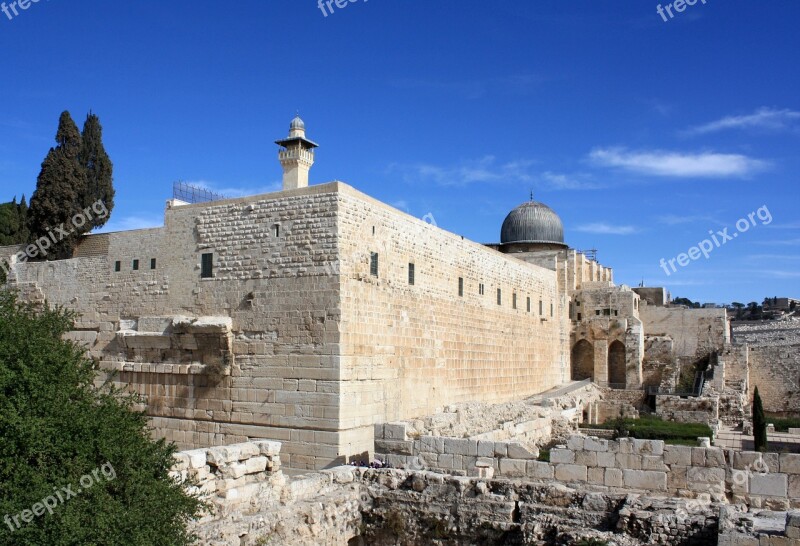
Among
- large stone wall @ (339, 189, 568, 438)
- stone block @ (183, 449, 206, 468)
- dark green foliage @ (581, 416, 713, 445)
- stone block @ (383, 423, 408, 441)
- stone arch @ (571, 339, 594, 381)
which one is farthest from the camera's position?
stone arch @ (571, 339, 594, 381)

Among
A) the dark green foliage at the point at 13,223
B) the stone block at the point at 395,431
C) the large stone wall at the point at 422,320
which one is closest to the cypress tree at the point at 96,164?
the dark green foliage at the point at 13,223

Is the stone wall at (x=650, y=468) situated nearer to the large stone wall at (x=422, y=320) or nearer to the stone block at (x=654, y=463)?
the stone block at (x=654, y=463)

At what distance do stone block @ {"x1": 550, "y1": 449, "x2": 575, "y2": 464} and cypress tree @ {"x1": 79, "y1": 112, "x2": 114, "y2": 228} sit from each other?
16.8m

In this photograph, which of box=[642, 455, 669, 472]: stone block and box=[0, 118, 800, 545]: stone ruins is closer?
box=[0, 118, 800, 545]: stone ruins

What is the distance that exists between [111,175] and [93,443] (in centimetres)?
1714

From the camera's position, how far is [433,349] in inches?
601

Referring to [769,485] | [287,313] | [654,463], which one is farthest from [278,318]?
[769,485]

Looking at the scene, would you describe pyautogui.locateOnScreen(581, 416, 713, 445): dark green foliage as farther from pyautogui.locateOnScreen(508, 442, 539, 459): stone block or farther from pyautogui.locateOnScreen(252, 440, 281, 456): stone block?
pyautogui.locateOnScreen(252, 440, 281, 456): stone block

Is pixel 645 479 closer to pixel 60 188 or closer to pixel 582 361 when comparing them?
pixel 60 188

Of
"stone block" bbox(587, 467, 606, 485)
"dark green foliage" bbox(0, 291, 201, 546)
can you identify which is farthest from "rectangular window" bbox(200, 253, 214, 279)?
"stone block" bbox(587, 467, 606, 485)

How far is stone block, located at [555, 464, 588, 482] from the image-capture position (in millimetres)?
8258

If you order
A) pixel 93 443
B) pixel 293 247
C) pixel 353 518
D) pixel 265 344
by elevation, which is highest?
pixel 293 247

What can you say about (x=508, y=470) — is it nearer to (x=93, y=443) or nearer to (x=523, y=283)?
(x=93, y=443)

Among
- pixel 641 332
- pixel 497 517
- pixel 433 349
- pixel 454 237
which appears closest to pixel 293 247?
pixel 433 349
